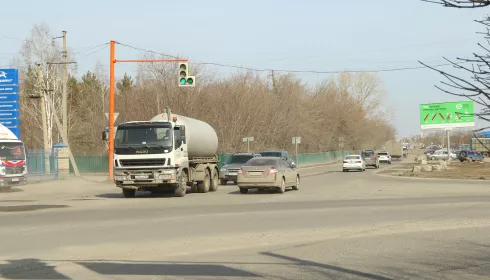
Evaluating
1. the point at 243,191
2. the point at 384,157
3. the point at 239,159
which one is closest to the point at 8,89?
the point at 239,159

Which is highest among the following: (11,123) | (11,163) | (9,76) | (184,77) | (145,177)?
(9,76)

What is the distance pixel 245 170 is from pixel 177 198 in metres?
3.15

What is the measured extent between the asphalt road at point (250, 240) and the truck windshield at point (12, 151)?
9.34 meters

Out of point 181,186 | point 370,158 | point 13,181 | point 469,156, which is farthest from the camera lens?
point 469,156

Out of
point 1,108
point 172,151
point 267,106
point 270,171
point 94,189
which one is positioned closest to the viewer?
point 172,151

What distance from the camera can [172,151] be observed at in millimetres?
21562

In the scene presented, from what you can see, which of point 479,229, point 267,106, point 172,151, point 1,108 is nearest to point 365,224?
point 479,229

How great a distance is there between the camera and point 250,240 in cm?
1105

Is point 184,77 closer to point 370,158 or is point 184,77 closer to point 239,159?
point 239,159

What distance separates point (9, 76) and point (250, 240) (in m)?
→ 27.9

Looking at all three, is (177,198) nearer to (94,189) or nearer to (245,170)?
(245,170)

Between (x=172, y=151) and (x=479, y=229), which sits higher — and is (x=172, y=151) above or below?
above

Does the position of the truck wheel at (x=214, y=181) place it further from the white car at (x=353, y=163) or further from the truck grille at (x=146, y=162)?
the white car at (x=353, y=163)

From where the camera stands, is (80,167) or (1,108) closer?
(1,108)
